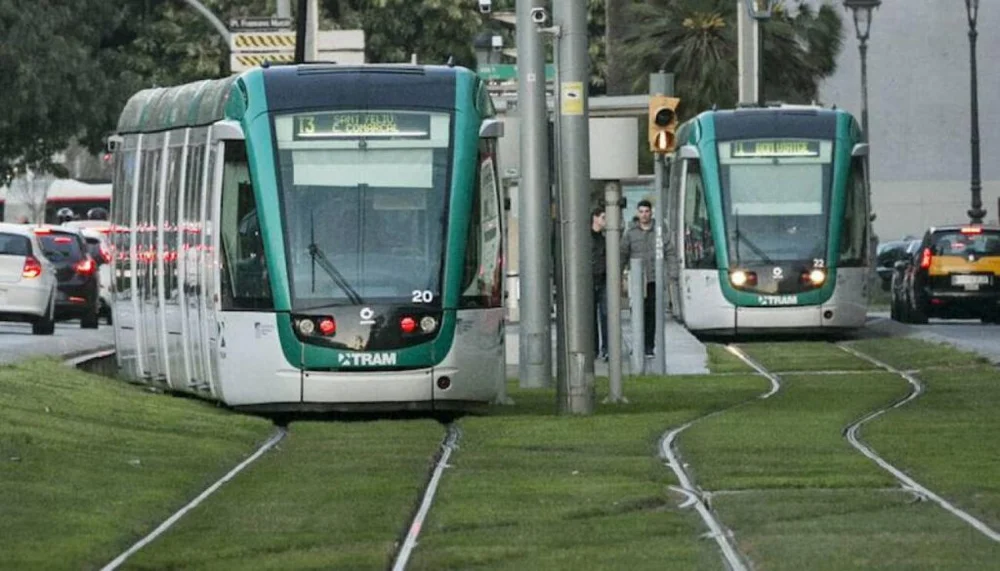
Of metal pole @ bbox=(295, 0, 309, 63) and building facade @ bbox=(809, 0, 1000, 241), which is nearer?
metal pole @ bbox=(295, 0, 309, 63)

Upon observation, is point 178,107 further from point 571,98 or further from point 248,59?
point 248,59

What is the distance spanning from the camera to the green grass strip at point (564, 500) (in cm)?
1234

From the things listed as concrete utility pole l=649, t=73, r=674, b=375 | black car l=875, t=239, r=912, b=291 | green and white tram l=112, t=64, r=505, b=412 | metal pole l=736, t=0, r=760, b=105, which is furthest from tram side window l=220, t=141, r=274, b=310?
black car l=875, t=239, r=912, b=291

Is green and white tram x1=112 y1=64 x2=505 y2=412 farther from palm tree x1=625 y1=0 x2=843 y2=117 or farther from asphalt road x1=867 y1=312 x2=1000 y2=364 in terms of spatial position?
palm tree x1=625 y1=0 x2=843 y2=117

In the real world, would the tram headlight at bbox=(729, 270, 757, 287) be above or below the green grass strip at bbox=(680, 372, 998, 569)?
above

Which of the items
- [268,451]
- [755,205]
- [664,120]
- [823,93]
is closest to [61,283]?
[755,205]

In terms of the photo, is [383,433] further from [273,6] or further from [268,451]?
[273,6]

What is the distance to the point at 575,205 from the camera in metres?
23.0

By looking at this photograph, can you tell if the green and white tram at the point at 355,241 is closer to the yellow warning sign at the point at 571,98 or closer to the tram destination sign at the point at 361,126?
the tram destination sign at the point at 361,126

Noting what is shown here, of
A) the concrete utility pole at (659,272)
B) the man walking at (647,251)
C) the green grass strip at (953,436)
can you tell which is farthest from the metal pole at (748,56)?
the green grass strip at (953,436)

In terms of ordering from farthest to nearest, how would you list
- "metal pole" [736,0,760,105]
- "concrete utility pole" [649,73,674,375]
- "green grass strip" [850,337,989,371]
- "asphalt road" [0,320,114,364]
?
"metal pole" [736,0,760,105], "asphalt road" [0,320,114,364], "green grass strip" [850,337,989,371], "concrete utility pole" [649,73,674,375]

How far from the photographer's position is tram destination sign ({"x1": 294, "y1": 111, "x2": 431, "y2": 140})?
2241 cm

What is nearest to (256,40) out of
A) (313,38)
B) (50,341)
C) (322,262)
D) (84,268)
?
(313,38)

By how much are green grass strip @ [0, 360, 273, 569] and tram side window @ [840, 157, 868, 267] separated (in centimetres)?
1383
